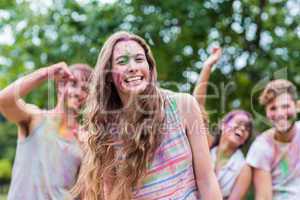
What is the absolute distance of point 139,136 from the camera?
212cm

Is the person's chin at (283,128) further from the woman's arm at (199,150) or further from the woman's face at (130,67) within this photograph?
the woman's face at (130,67)

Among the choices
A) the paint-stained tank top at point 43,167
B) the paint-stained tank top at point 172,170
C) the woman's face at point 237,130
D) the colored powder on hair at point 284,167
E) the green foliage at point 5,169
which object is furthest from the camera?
the green foliage at point 5,169

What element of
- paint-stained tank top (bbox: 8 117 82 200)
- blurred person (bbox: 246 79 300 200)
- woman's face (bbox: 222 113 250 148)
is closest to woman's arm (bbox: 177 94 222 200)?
blurred person (bbox: 246 79 300 200)

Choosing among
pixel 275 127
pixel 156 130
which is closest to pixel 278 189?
pixel 275 127

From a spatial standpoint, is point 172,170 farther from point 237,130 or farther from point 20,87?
point 237,130

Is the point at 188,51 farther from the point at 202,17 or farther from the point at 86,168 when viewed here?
the point at 86,168

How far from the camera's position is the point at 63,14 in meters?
4.96

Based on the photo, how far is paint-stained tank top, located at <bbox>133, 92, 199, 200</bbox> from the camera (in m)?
2.00

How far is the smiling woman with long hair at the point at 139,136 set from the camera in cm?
203

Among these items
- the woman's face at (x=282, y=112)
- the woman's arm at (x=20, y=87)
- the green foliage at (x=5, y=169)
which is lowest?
the green foliage at (x=5, y=169)

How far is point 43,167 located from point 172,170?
3.65 feet

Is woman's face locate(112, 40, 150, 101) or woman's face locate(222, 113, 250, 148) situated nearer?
woman's face locate(112, 40, 150, 101)

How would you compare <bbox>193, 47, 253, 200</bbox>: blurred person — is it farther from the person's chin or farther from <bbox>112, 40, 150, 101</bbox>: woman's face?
<bbox>112, 40, 150, 101</bbox>: woman's face

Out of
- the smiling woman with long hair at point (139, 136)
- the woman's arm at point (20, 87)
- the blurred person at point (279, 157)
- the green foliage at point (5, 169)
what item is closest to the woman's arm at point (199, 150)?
the smiling woman with long hair at point (139, 136)
